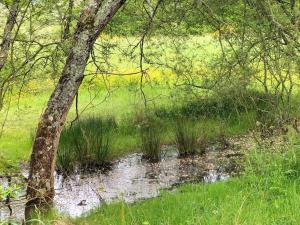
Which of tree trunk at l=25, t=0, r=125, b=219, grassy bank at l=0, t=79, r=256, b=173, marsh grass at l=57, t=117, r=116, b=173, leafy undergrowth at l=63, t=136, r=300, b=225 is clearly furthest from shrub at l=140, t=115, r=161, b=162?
tree trunk at l=25, t=0, r=125, b=219

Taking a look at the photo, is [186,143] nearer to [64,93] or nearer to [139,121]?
[139,121]

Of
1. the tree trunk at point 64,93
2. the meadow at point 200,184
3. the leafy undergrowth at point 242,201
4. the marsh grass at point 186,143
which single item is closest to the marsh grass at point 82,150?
the meadow at point 200,184

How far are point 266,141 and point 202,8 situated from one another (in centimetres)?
223

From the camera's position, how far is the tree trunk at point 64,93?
5.29 metres

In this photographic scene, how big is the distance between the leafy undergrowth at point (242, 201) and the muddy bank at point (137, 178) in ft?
4.23

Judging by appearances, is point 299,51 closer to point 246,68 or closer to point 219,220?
point 246,68

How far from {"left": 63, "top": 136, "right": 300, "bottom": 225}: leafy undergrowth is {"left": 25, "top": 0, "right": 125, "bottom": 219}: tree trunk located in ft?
2.60

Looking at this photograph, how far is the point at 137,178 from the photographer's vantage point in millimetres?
9266

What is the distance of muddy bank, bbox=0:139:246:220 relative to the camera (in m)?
7.99

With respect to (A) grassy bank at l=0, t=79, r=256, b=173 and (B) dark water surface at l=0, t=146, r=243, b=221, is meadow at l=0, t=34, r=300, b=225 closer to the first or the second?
(A) grassy bank at l=0, t=79, r=256, b=173

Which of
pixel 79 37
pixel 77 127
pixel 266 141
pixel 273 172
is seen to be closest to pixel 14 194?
pixel 79 37

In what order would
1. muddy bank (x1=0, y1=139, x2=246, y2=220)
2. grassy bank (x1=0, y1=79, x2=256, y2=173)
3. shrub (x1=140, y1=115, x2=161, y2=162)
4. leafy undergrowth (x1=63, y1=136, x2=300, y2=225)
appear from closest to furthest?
leafy undergrowth (x1=63, y1=136, x2=300, y2=225) < muddy bank (x1=0, y1=139, x2=246, y2=220) < shrub (x1=140, y1=115, x2=161, y2=162) < grassy bank (x1=0, y1=79, x2=256, y2=173)

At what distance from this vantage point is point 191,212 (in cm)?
529

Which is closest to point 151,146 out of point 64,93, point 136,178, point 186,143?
point 186,143
